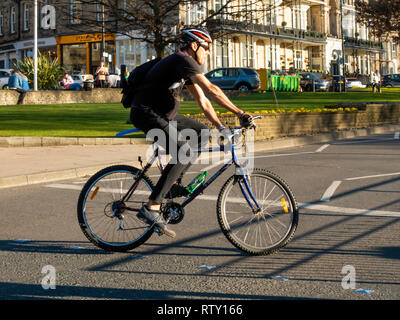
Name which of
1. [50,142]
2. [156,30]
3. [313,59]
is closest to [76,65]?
[313,59]

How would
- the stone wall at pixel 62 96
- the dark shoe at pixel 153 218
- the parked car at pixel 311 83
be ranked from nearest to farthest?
the dark shoe at pixel 153 218 < the stone wall at pixel 62 96 < the parked car at pixel 311 83

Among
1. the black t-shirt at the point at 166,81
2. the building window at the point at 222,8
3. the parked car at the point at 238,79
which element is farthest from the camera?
the parked car at the point at 238,79

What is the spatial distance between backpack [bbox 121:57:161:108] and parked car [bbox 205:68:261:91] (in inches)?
1195

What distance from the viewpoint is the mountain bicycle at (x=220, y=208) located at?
5.41 m

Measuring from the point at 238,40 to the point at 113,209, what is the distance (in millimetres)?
49048

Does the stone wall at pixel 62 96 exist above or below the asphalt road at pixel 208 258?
above

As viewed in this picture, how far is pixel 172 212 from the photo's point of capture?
549 cm

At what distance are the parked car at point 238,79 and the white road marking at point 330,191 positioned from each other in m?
26.8

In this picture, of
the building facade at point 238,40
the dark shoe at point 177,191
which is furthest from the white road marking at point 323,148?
the building facade at point 238,40

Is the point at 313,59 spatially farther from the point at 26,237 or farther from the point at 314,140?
the point at 26,237

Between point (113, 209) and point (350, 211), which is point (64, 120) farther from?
point (113, 209)

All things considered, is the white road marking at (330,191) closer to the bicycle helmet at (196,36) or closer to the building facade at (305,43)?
the bicycle helmet at (196,36)

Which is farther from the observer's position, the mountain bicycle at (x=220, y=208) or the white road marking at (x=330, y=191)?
the white road marking at (x=330, y=191)

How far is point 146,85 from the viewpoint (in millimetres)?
5336
